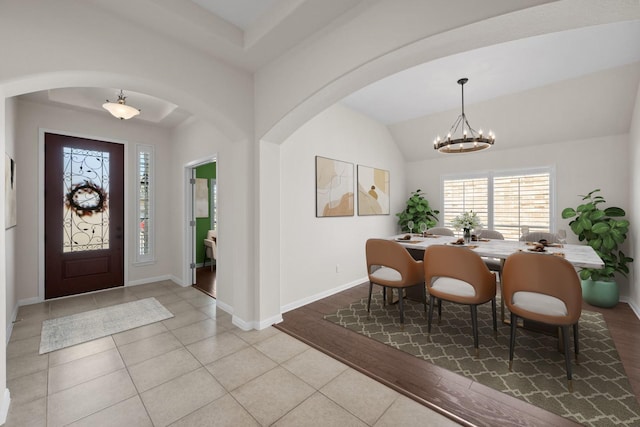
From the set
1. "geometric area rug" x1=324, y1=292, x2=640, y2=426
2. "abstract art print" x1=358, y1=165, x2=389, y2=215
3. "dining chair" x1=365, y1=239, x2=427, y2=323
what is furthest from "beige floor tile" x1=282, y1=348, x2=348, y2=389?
"abstract art print" x1=358, y1=165, x2=389, y2=215

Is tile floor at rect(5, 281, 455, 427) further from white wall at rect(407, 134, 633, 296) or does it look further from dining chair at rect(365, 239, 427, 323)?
white wall at rect(407, 134, 633, 296)

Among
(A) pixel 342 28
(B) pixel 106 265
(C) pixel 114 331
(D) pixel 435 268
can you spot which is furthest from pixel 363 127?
(B) pixel 106 265

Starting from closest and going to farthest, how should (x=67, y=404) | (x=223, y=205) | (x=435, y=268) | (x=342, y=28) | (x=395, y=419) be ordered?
(x=395, y=419)
(x=67, y=404)
(x=342, y=28)
(x=435, y=268)
(x=223, y=205)

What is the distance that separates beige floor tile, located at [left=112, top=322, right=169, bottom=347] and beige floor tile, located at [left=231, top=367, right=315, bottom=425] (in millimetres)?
1570

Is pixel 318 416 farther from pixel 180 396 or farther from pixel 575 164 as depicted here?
pixel 575 164

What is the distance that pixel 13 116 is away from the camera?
134 inches

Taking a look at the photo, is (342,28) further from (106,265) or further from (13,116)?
(106,265)

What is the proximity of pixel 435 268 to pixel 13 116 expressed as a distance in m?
5.52

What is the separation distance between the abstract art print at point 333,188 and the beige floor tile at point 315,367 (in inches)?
79.2

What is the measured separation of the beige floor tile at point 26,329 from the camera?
287 cm

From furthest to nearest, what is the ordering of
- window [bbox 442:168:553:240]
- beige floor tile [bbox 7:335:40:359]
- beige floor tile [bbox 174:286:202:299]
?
window [bbox 442:168:553:240] → beige floor tile [bbox 174:286:202:299] → beige floor tile [bbox 7:335:40:359]

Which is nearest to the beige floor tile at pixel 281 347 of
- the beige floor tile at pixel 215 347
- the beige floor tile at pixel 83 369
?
the beige floor tile at pixel 215 347

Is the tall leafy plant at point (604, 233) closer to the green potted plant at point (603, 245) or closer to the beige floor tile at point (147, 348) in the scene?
the green potted plant at point (603, 245)

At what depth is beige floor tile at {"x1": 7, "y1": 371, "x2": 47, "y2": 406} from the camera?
1.95 m
